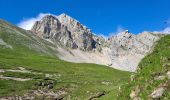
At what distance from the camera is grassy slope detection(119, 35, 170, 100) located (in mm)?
26016

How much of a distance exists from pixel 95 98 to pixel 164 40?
25.5 m

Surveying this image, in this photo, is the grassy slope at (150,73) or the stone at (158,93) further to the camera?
the grassy slope at (150,73)

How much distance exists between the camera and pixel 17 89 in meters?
122

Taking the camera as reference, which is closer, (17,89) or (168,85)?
(168,85)

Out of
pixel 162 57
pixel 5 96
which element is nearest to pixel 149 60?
pixel 162 57

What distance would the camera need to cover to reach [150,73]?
88.5 ft

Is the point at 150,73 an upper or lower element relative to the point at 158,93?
upper

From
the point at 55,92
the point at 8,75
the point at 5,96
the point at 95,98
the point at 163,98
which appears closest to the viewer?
the point at 163,98

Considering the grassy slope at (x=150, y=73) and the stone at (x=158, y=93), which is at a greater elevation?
the grassy slope at (x=150, y=73)

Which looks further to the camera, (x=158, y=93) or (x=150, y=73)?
(x=150, y=73)

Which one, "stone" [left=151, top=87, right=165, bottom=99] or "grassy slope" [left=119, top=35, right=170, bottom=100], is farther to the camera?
"grassy slope" [left=119, top=35, right=170, bottom=100]

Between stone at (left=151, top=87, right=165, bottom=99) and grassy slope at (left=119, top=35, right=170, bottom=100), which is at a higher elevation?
grassy slope at (left=119, top=35, right=170, bottom=100)

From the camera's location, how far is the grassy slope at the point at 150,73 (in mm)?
26016

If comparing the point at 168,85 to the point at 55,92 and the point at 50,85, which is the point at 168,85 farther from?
the point at 50,85
